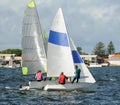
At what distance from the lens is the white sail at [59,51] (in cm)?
4728

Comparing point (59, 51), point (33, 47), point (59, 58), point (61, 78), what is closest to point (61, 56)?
point (59, 58)

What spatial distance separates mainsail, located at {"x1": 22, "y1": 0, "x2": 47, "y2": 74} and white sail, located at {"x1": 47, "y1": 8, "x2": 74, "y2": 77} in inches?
114

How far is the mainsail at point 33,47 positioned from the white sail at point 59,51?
2.89 meters

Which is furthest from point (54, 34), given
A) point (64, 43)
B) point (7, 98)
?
point (7, 98)

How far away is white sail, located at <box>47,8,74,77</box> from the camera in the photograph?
47281 millimetres

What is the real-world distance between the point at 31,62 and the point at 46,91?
206 inches

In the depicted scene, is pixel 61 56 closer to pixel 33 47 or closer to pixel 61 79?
pixel 61 79

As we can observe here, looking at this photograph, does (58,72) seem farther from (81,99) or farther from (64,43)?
(81,99)

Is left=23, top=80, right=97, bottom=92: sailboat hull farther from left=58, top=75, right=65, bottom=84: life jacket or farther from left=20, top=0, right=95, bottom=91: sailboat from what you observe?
left=58, top=75, right=65, bottom=84: life jacket

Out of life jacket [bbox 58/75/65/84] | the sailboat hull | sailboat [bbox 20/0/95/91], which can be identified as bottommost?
the sailboat hull

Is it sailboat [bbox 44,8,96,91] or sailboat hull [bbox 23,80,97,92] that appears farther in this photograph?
sailboat [bbox 44,8,96,91]

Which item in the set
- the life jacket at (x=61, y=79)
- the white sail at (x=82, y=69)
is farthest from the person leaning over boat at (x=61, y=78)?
the white sail at (x=82, y=69)

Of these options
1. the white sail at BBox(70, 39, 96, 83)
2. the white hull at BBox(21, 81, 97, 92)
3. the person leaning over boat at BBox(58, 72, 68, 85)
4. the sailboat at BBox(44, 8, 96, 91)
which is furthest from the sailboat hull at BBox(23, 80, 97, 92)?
the white sail at BBox(70, 39, 96, 83)

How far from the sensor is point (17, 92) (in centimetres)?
4750
